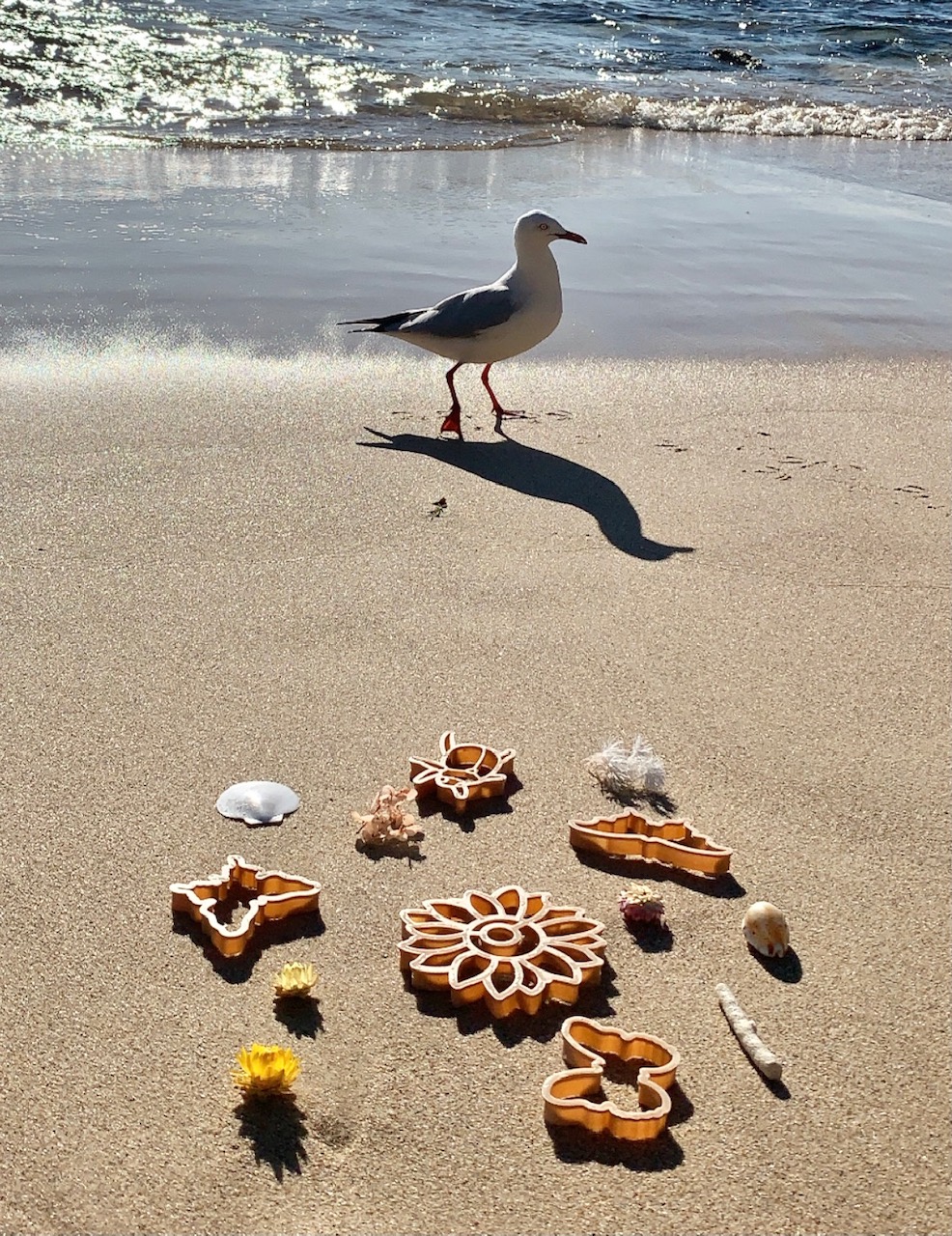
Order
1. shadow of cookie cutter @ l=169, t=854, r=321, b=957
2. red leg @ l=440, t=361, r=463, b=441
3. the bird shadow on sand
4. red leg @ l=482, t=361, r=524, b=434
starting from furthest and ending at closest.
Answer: red leg @ l=482, t=361, r=524, b=434 < red leg @ l=440, t=361, r=463, b=441 < the bird shadow on sand < shadow of cookie cutter @ l=169, t=854, r=321, b=957

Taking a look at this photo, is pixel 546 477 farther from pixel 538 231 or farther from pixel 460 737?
pixel 460 737

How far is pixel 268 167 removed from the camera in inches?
342

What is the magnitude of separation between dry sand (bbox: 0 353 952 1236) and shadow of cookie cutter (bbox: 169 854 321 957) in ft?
0.17

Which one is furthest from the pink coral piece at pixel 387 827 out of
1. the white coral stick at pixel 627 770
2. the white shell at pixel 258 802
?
the white coral stick at pixel 627 770

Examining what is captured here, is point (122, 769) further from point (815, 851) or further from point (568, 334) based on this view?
point (568, 334)

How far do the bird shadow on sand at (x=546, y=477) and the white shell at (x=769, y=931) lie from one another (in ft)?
5.66

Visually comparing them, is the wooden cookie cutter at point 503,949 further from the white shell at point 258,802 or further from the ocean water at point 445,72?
the ocean water at point 445,72

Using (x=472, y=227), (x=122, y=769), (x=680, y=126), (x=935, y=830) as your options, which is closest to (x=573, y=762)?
(x=935, y=830)

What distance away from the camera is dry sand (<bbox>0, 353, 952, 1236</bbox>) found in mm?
2020

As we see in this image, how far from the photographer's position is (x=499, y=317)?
5.19 meters

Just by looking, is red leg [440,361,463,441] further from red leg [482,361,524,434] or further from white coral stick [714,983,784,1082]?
white coral stick [714,983,784,1082]

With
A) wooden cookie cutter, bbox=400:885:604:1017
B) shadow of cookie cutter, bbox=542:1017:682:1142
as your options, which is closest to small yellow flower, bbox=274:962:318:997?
wooden cookie cutter, bbox=400:885:604:1017

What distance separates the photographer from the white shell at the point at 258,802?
278cm

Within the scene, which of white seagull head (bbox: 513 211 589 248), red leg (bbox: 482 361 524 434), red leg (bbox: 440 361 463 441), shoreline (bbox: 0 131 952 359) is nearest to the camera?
red leg (bbox: 440 361 463 441)
